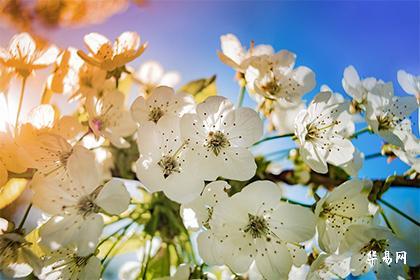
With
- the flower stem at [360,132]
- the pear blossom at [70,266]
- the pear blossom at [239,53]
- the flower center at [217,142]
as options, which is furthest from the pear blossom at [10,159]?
the flower stem at [360,132]

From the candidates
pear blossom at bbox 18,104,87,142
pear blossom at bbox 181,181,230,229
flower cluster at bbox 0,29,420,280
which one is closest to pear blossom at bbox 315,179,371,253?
flower cluster at bbox 0,29,420,280

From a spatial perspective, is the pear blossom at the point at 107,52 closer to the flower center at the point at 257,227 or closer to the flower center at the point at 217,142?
the flower center at the point at 217,142

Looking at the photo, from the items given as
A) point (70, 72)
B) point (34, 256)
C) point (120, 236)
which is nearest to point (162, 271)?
point (120, 236)

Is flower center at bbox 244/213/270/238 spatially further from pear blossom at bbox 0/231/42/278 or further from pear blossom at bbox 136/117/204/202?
pear blossom at bbox 0/231/42/278

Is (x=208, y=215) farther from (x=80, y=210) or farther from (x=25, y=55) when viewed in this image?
(x=25, y=55)

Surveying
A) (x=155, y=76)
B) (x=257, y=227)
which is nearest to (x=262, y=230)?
(x=257, y=227)

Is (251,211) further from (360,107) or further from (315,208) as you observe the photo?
(360,107)
